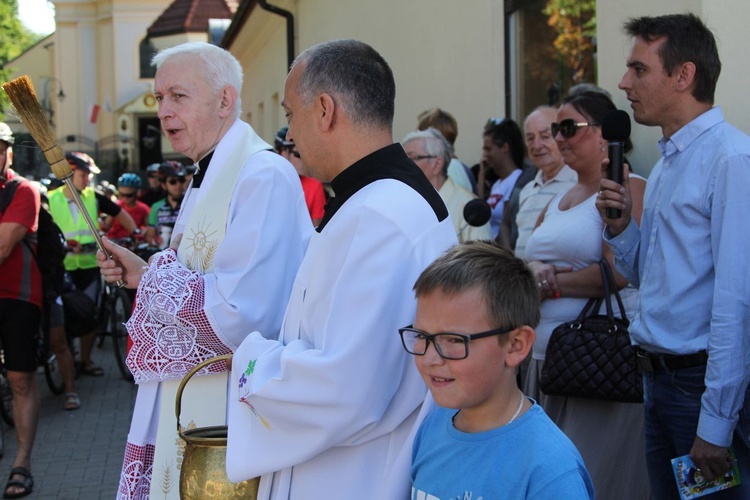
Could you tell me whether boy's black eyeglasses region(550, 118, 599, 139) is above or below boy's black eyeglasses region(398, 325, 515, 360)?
above

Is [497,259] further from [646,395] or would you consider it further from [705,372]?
[646,395]

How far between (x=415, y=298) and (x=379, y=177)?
1.23ft

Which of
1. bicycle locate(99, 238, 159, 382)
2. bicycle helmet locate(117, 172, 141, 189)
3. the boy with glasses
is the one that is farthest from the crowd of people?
bicycle helmet locate(117, 172, 141, 189)

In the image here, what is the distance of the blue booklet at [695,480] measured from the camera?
3.09 m

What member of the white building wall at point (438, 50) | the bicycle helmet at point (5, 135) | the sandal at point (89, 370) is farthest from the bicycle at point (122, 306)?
the bicycle helmet at point (5, 135)

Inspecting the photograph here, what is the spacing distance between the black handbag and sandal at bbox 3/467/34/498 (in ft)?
12.5

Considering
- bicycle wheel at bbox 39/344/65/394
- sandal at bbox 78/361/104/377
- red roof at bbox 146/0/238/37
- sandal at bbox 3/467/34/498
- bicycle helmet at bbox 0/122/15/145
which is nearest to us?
bicycle helmet at bbox 0/122/15/145

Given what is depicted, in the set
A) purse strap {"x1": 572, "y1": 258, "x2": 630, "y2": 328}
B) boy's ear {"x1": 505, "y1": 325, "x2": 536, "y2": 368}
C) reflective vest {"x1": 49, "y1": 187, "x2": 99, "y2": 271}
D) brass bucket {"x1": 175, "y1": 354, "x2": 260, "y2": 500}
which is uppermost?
boy's ear {"x1": 505, "y1": 325, "x2": 536, "y2": 368}

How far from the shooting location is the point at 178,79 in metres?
3.84

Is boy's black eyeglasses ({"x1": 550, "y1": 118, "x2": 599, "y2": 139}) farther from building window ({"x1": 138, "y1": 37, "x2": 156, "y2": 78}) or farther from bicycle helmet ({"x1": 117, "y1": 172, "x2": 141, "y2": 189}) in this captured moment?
building window ({"x1": 138, "y1": 37, "x2": 156, "y2": 78})

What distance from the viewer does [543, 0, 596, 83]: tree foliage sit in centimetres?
659

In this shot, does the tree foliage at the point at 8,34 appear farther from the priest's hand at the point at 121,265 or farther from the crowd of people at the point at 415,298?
the crowd of people at the point at 415,298

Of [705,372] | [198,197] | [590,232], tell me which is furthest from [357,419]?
[590,232]

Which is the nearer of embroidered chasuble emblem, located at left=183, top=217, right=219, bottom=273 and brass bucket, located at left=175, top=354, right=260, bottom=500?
brass bucket, located at left=175, top=354, right=260, bottom=500
